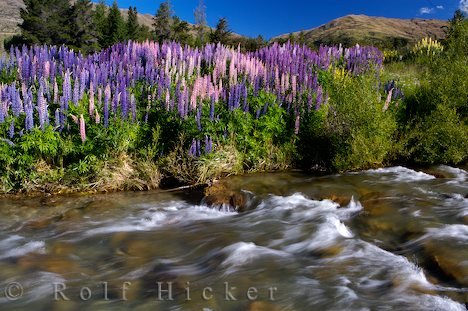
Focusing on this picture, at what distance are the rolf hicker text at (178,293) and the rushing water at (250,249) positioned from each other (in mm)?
10


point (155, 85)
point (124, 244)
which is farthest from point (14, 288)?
point (155, 85)

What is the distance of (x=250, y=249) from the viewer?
523 cm

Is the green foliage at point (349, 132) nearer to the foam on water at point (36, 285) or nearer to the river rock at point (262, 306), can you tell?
the river rock at point (262, 306)

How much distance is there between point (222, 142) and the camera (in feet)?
25.7

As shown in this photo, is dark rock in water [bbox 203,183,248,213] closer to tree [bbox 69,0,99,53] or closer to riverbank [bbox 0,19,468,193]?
riverbank [bbox 0,19,468,193]

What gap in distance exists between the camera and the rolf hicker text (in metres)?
4.17

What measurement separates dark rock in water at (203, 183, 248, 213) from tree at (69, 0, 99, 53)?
34.5 metres

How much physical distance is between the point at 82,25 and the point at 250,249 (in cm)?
→ 3811

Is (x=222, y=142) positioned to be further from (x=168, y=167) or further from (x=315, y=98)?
(x=315, y=98)

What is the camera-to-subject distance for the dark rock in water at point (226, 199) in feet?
22.0

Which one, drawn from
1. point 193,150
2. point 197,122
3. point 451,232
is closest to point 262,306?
point 451,232

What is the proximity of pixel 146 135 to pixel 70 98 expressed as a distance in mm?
1405

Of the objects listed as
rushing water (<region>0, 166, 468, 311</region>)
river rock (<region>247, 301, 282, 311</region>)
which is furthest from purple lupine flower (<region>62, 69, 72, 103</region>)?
river rock (<region>247, 301, 282, 311</region>)

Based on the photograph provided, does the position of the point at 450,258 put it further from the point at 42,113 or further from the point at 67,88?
the point at 67,88
